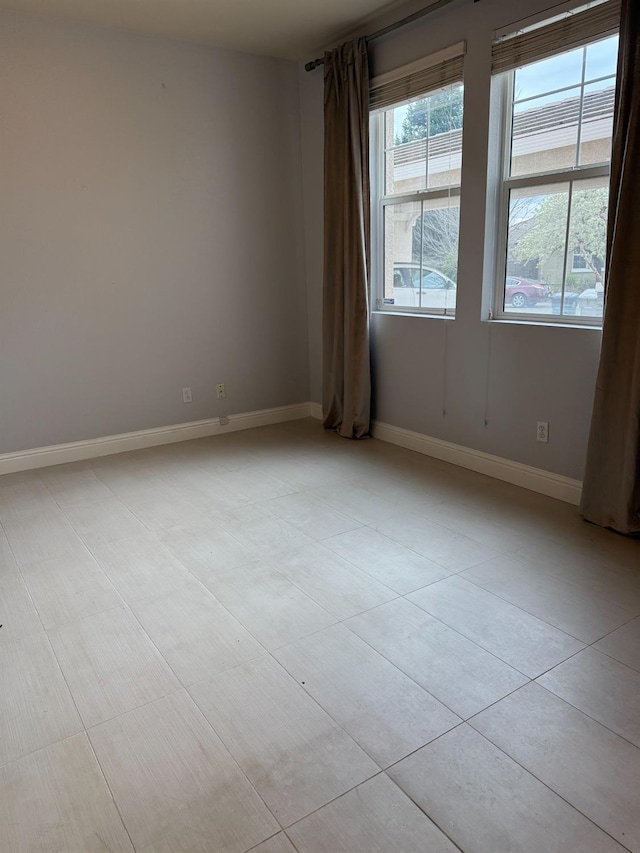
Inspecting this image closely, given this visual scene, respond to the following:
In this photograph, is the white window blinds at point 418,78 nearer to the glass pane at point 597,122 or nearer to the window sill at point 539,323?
the glass pane at point 597,122

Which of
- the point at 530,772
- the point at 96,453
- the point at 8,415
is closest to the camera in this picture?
the point at 530,772

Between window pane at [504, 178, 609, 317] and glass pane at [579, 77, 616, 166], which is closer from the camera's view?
glass pane at [579, 77, 616, 166]

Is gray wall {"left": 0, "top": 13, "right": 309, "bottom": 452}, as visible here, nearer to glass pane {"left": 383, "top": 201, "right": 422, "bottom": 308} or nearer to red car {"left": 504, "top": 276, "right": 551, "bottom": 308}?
glass pane {"left": 383, "top": 201, "right": 422, "bottom": 308}

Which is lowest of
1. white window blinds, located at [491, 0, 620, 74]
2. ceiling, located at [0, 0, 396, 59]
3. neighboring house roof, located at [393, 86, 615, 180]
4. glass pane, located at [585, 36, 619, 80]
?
neighboring house roof, located at [393, 86, 615, 180]

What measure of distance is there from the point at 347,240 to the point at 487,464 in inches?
69.8

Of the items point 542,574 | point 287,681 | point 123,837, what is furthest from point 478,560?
point 123,837

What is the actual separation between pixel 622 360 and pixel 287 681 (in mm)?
1953

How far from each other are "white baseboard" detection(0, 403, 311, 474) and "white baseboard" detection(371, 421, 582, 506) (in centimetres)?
90

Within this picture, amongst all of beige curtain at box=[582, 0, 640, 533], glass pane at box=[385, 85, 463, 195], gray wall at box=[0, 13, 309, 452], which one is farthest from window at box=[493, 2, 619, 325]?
gray wall at box=[0, 13, 309, 452]

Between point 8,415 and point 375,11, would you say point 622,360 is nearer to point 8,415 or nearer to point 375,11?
point 375,11

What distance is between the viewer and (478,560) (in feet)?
8.14

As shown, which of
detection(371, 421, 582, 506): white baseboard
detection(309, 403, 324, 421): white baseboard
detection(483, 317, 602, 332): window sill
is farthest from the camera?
detection(309, 403, 324, 421): white baseboard

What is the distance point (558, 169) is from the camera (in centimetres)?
288

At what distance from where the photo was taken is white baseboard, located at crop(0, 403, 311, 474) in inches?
149
